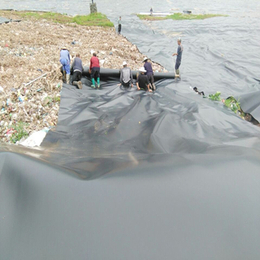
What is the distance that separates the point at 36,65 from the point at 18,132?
3501 mm

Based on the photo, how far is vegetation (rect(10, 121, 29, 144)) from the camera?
5.04m

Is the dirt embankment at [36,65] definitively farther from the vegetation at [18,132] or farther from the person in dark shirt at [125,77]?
the person in dark shirt at [125,77]

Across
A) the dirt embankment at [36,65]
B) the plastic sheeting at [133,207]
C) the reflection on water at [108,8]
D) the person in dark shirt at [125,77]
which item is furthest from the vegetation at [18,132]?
the reflection on water at [108,8]

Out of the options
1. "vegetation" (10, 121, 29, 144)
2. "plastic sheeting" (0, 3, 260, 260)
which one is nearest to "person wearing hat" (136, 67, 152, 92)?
"vegetation" (10, 121, 29, 144)

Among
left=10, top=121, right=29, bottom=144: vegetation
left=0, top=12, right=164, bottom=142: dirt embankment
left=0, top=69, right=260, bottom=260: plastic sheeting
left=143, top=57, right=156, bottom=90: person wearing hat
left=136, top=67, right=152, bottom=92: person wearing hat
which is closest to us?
left=0, top=69, right=260, bottom=260: plastic sheeting

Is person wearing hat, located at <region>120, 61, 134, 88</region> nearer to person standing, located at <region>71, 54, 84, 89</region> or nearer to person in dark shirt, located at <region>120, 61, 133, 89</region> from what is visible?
person in dark shirt, located at <region>120, 61, 133, 89</region>

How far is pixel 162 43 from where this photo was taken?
12.5 m

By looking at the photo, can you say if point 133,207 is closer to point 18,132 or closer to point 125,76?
point 18,132

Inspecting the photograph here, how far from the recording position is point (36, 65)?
772 centimetres

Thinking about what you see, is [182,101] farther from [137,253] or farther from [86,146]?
[137,253]

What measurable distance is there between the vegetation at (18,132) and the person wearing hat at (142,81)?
355 cm

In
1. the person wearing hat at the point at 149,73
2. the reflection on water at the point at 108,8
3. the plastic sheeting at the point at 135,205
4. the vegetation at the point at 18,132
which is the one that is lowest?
the vegetation at the point at 18,132

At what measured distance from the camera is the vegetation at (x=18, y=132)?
5035 millimetres

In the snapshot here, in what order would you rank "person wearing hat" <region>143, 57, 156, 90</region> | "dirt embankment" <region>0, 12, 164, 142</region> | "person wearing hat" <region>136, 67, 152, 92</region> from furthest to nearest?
"person wearing hat" <region>143, 57, 156, 90</region>, "person wearing hat" <region>136, 67, 152, 92</region>, "dirt embankment" <region>0, 12, 164, 142</region>
